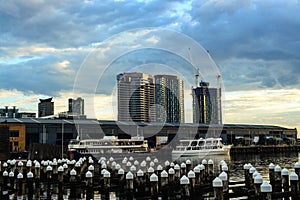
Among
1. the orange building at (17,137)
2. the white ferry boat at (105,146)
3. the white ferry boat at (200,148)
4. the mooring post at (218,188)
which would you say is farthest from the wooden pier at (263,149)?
A: the mooring post at (218,188)

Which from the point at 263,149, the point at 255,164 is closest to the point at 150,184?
the point at 255,164

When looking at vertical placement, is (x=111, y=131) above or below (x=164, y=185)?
above

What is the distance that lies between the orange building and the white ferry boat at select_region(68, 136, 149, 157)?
10507mm

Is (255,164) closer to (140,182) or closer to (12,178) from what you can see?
(140,182)

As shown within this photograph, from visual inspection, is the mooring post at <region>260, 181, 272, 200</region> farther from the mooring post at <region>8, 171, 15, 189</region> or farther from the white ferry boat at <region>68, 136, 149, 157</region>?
the white ferry boat at <region>68, 136, 149, 157</region>

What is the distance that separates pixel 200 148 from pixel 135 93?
4579cm

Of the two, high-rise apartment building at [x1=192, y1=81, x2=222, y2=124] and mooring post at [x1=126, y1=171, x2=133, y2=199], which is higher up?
high-rise apartment building at [x1=192, y1=81, x2=222, y2=124]

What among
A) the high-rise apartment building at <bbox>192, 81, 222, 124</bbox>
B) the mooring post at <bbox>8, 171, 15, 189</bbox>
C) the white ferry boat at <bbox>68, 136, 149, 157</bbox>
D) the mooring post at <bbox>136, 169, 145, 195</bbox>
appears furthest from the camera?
the high-rise apartment building at <bbox>192, 81, 222, 124</bbox>

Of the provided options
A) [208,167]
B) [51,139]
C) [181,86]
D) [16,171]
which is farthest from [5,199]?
[51,139]

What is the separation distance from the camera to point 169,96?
79.7 m

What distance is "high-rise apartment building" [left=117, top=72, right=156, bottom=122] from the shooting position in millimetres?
70938

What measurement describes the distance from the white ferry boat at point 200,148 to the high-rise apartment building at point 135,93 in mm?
27838

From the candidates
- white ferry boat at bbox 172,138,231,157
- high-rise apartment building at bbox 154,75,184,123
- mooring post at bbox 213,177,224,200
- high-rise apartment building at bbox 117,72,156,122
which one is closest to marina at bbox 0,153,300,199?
mooring post at bbox 213,177,224,200

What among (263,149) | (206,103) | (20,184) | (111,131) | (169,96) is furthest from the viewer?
(263,149)
